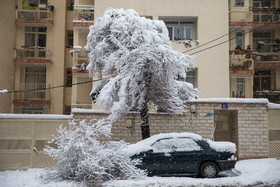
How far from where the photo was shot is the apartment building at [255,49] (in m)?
20.8

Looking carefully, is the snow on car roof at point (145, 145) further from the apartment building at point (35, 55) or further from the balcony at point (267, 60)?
the apartment building at point (35, 55)

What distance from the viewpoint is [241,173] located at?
1083cm

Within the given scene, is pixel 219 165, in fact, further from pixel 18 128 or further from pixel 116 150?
pixel 18 128

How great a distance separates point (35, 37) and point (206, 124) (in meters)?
16.1

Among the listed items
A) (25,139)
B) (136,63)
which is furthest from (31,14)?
(136,63)

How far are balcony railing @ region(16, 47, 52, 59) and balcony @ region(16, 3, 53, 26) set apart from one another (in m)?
1.88

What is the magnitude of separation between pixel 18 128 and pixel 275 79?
18066mm

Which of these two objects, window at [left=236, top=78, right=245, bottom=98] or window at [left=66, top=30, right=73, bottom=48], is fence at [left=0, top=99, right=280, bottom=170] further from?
window at [left=66, top=30, right=73, bottom=48]

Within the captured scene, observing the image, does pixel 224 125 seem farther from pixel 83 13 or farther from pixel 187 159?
pixel 83 13

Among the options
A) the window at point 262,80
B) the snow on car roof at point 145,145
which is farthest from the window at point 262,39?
the snow on car roof at point 145,145

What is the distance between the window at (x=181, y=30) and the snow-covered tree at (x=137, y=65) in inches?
287

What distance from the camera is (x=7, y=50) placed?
22844mm

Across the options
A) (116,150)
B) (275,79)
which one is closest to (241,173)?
(116,150)

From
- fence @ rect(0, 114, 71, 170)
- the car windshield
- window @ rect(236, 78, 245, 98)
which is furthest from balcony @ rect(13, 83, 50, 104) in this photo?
the car windshield
